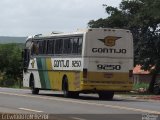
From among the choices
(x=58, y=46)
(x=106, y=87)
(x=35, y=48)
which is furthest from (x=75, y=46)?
Result: (x=35, y=48)

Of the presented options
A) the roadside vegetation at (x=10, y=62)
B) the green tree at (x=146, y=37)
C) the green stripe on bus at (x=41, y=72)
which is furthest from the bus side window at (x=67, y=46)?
the roadside vegetation at (x=10, y=62)

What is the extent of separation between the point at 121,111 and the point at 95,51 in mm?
9410

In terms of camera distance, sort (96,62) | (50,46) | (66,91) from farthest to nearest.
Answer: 1. (50,46)
2. (66,91)
3. (96,62)

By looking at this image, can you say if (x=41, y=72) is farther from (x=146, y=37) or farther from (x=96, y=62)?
(x=146, y=37)

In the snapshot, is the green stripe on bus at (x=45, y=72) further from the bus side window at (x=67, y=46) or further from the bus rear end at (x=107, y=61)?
the bus rear end at (x=107, y=61)

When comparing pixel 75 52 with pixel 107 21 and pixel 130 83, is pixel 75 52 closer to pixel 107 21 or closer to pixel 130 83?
pixel 130 83

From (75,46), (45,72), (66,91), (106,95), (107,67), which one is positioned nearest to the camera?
(107,67)

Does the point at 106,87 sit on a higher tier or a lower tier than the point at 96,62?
A: lower

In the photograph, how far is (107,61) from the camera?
31.2 meters

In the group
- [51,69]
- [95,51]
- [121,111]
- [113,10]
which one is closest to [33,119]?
[121,111]

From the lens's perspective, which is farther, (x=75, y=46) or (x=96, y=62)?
(x=75, y=46)

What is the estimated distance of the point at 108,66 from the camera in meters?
31.2

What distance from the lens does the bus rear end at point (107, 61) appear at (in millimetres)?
30812

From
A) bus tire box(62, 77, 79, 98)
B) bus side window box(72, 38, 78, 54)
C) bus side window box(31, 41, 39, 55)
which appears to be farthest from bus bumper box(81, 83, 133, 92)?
bus side window box(31, 41, 39, 55)
